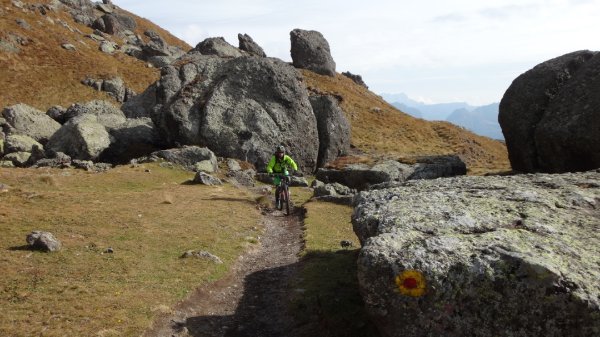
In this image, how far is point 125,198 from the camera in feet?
107

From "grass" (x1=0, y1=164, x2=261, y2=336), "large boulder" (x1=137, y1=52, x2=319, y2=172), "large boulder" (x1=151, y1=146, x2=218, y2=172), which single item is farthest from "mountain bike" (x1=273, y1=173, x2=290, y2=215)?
"large boulder" (x1=137, y1=52, x2=319, y2=172)

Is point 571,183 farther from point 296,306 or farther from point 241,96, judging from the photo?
point 241,96

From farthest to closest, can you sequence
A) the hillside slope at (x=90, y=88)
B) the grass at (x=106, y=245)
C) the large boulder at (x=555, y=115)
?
the hillside slope at (x=90, y=88) → the large boulder at (x=555, y=115) → the grass at (x=106, y=245)

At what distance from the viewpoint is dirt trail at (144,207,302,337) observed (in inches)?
591

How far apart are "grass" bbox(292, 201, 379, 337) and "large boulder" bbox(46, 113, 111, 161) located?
30.6m

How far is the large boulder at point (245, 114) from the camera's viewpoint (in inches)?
2004

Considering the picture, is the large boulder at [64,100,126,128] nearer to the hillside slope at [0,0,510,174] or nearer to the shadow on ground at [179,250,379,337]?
the hillside slope at [0,0,510,174]

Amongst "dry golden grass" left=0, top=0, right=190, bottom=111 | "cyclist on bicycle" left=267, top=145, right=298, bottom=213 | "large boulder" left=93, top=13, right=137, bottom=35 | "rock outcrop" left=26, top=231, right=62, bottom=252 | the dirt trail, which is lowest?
the dirt trail

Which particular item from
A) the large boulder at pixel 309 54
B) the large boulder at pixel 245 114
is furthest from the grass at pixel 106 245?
the large boulder at pixel 309 54

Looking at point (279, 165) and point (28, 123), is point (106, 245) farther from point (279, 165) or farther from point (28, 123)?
point (28, 123)

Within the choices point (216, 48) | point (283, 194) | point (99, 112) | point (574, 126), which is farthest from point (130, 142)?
point (216, 48)

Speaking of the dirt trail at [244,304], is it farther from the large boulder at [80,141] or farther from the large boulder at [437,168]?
the large boulder at [80,141]

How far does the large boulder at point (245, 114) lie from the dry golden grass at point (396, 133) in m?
21.6

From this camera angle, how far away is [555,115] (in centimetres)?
3719
